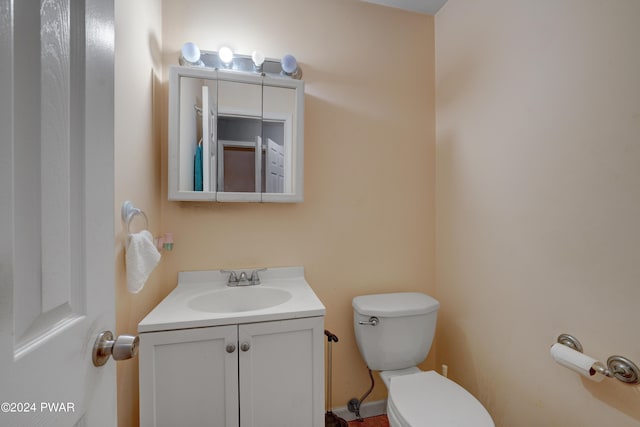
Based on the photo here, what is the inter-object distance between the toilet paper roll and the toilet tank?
51 cm

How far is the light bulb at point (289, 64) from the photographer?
1.39 metres

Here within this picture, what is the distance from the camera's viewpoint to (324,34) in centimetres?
151

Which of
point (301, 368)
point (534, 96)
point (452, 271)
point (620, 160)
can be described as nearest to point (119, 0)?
point (301, 368)

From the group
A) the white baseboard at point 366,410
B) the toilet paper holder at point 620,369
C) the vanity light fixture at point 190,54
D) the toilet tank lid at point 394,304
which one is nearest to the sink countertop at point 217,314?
the toilet tank lid at point 394,304

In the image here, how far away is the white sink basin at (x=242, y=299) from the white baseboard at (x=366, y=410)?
0.80 metres

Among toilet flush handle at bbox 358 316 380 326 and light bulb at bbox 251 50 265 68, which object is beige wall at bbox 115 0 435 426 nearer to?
light bulb at bbox 251 50 265 68

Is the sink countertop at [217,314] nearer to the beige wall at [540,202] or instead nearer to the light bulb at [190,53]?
the beige wall at [540,202]

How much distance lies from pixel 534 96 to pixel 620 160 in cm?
41

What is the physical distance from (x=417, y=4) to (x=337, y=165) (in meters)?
1.11

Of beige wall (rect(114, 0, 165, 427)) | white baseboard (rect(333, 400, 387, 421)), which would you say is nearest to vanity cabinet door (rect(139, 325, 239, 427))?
beige wall (rect(114, 0, 165, 427))

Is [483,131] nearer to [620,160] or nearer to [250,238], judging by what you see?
[620,160]

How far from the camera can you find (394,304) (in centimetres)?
136

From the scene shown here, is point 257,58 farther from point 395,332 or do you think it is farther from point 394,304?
point 395,332

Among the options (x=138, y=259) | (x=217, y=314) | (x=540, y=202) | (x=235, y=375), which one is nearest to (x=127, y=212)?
(x=138, y=259)
